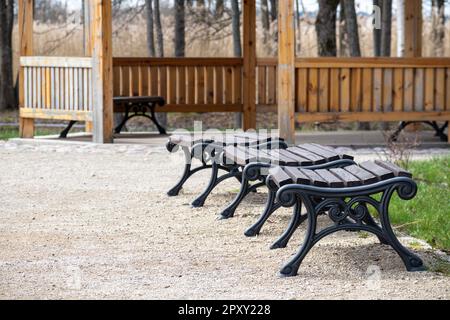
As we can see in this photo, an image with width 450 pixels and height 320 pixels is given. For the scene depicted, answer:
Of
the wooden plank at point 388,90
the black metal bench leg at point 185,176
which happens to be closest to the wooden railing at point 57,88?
the wooden plank at point 388,90

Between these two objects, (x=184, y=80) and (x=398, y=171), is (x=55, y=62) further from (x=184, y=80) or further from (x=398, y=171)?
(x=398, y=171)

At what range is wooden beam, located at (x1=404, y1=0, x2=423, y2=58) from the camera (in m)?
15.2

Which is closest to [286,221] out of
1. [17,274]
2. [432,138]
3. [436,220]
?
[436,220]

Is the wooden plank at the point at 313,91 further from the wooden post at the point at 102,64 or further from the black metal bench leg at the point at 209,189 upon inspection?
the black metal bench leg at the point at 209,189

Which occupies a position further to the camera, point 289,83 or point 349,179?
point 289,83

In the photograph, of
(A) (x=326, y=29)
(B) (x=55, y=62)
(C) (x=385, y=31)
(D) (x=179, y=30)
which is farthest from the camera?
(D) (x=179, y=30)

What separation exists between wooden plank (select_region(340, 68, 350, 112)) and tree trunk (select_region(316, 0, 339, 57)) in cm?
711

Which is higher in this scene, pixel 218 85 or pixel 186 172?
pixel 218 85

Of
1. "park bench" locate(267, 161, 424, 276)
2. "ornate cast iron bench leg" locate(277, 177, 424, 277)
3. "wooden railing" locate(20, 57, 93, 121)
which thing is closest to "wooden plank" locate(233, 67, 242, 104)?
"wooden railing" locate(20, 57, 93, 121)

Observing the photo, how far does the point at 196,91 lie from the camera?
53.8 feet

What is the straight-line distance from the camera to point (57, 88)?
14.7 meters

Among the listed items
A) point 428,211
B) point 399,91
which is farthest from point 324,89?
point 428,211

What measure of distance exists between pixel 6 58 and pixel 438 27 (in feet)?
33.6
